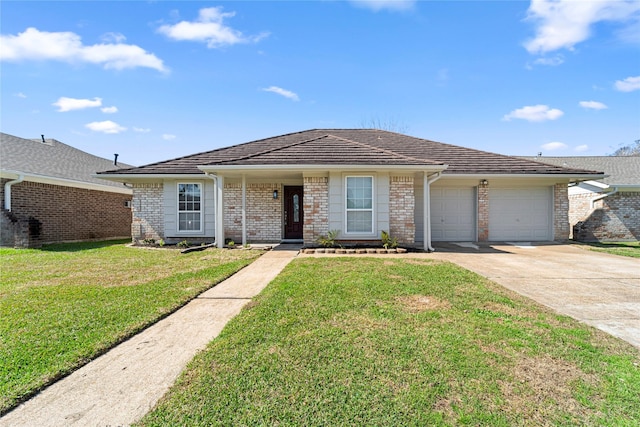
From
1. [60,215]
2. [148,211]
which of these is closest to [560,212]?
[148,211]

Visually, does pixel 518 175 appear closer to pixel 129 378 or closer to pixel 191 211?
pixel 191 211

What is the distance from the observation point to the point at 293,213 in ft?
39.3

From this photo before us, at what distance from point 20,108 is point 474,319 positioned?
16.5 m

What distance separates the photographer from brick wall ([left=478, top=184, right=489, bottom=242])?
39.9 ft

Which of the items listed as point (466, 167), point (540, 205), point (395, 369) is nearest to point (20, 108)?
point (395, 369)

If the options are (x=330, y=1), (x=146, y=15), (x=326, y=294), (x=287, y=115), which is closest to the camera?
(x=326, y=294)

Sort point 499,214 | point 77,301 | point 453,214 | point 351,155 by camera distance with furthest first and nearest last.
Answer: point 499,214
point 453,214
point 351,155
point 77,301

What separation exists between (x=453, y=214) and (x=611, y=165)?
36.9ft

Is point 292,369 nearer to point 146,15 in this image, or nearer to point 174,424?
point 174,424

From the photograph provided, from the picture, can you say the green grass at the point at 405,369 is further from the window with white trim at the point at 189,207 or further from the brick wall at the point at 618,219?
the brick wall at the point at 618,219

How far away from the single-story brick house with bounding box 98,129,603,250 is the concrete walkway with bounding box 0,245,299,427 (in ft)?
19.3

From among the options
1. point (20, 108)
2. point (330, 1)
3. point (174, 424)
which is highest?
point (330, 1)

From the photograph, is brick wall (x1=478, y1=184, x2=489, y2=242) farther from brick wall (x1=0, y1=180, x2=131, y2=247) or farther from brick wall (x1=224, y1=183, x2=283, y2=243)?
brick wall (x1=0, y1=180, x2=131, y2=247)

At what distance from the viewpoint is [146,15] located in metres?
8.82
